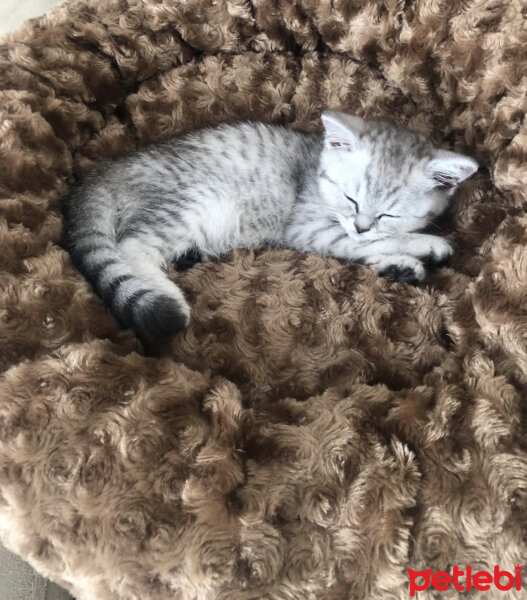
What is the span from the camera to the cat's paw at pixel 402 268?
1.22 meters

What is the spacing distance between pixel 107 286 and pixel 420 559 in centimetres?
74

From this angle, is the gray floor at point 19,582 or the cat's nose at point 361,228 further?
the cat's nose at point 361,228

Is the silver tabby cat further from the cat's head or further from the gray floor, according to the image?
the gray floor

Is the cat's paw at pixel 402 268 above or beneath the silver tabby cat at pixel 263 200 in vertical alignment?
beneath

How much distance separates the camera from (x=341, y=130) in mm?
1217

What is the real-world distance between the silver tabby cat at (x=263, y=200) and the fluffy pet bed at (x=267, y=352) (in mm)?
73

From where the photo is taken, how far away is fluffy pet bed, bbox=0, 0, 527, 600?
0.73 metres

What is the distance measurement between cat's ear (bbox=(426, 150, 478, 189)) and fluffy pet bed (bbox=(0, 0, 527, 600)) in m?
0.09

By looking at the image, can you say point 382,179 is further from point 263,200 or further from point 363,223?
point 263,200

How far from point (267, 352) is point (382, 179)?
517mm

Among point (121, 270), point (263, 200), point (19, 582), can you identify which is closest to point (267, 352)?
point (121, 270)

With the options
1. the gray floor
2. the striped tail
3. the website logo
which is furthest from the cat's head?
the gray floor

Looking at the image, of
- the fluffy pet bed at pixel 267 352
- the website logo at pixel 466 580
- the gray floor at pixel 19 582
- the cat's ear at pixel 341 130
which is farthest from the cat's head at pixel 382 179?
the gray floor at pixel 19 582

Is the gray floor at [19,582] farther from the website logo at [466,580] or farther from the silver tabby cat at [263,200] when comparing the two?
the website logo at [466,580]
